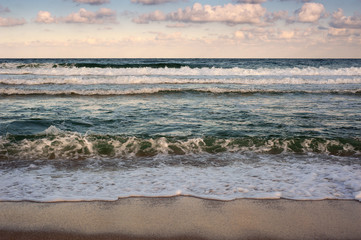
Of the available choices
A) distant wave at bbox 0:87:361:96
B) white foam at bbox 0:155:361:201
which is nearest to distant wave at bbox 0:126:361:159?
white foam at bbox 0:155:361:201

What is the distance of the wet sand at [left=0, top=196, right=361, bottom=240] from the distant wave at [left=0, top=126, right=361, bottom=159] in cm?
193

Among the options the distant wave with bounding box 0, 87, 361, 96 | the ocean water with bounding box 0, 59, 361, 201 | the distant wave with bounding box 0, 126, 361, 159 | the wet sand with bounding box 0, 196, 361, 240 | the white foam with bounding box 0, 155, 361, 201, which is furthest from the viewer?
the distant wave with bounding box 0, 87, 361, 96

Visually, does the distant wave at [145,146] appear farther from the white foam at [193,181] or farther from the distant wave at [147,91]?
the distant wave at [147,91]

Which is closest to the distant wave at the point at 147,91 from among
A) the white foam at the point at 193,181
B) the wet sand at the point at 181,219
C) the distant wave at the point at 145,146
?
the distant wave at the point at 145,146

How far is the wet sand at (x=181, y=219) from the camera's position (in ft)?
9.07

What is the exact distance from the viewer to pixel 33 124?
7070mm

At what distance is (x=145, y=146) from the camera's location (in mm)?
5531

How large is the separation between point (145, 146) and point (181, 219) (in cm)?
263

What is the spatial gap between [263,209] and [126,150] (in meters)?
2.89

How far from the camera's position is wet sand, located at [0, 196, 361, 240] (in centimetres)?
277

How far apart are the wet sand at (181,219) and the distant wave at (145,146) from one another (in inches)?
75.9

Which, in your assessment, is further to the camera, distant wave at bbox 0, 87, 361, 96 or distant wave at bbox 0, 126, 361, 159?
distant wave at bbox 0, 87, 361, 96

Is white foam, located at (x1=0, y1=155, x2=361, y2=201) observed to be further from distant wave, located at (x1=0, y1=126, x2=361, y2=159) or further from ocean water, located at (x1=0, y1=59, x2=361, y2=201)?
distant wave, located at (x1=0, y1=126, x2=361, y2=159)

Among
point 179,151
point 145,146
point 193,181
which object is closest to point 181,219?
point 193,181
